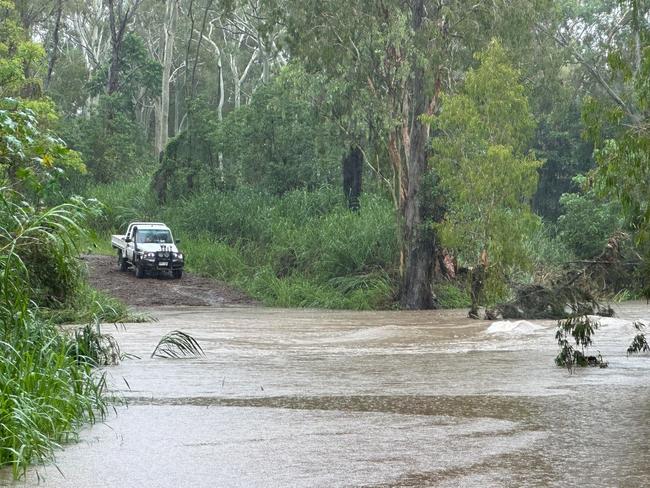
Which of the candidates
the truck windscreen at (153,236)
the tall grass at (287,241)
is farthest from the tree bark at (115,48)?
the truck windscreen at (153,236)

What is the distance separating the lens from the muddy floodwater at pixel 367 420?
8.87 metres

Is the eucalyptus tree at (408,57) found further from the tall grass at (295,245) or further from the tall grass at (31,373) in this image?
the tall grass at (31,373)

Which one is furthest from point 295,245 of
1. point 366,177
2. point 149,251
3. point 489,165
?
point 489,165

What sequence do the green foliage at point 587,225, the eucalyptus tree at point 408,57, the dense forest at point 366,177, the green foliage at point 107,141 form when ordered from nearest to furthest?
the dense forest at point 366,177
the eucalyptus tree at point 408,57
the green foliage at point 587,225
the green foliage at point 107,141

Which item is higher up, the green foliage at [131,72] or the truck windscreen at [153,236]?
the green foliage at [131,72]

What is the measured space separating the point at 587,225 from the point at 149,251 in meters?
15.3

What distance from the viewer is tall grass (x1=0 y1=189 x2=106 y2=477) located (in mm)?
9102

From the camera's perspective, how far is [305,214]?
42875mm

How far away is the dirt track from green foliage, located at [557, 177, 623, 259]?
12354 millimetres

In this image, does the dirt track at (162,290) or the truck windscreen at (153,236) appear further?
the truck windscreen at (153,236)

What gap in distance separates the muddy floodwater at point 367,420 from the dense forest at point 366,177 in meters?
0.84

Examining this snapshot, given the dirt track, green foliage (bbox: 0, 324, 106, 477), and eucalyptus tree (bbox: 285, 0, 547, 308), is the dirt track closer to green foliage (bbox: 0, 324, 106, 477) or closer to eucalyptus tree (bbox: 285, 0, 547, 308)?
eucalyptus tree (bbox: 285, 0, 547, 308)

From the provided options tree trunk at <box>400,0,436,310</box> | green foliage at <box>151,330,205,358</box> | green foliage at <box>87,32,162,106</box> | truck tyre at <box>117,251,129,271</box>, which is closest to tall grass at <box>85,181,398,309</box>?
tree trunk at <box>400,0,436,310</box>

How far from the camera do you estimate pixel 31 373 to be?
10.2 metres
